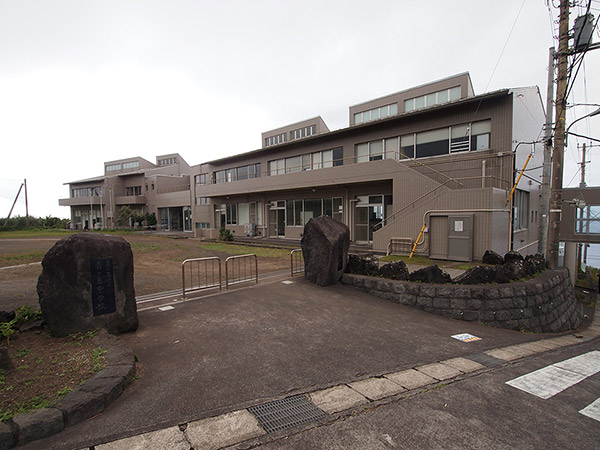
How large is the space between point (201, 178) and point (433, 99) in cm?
2404

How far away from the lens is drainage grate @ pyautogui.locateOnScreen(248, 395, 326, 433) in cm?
296

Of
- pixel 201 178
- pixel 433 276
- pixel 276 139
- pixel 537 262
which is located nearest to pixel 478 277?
pixel 433 276

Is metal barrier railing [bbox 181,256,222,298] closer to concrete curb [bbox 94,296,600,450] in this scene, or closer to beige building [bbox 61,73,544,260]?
concrete curb [bbox 94,296,600,450]

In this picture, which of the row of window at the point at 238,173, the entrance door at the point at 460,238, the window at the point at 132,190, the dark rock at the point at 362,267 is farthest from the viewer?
the window at the point at 132,190

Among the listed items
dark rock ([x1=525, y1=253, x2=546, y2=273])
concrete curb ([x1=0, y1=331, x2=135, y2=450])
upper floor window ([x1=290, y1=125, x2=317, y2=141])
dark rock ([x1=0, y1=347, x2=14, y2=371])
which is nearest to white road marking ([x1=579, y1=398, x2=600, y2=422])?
concrete curb ([x1=0, y1=331, x2=135, y2=450])

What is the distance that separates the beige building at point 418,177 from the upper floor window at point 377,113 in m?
0.10

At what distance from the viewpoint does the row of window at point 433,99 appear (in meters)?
22.9

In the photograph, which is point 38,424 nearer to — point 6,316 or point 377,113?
point 6,316

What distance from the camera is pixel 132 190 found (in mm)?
46125

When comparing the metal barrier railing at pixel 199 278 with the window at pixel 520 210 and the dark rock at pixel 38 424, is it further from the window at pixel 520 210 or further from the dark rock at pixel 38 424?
the window at pixel 520 210

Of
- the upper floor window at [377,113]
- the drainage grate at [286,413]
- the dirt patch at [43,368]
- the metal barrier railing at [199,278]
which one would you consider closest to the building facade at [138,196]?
the upper floor window at [377,113]

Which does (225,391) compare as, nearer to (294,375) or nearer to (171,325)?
(294,375)

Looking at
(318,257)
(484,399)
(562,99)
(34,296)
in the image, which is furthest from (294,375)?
(562,99)

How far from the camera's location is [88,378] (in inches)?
138
